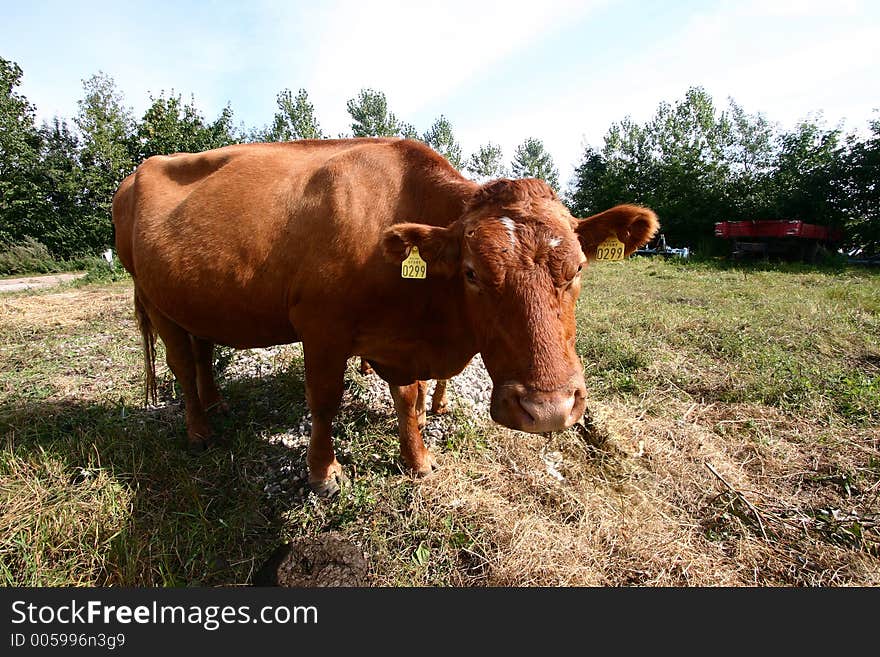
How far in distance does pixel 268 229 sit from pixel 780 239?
73.2 feet

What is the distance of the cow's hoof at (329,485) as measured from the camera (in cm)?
300

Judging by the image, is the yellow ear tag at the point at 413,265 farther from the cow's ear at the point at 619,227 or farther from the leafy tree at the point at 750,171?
the leafy tree at the point at 750,171

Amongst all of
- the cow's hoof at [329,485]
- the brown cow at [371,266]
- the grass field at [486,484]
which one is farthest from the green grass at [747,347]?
the cow's hoof at [329,485]

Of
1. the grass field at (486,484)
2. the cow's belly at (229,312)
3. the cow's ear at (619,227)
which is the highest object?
the cow's ear at (619,227)

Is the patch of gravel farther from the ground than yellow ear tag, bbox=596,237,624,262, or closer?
closer

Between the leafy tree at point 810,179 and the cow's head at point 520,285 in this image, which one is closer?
the cow's head at point 520,285

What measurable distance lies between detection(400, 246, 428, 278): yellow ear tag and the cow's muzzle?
858 mm

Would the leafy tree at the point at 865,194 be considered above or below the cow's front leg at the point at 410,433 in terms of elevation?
above

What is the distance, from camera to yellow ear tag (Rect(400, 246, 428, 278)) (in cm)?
238

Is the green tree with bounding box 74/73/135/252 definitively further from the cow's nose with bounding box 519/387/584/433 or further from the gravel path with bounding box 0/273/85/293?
the cow's nose with bounding box 519/387/584/433

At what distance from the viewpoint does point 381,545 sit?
2533 millimetres

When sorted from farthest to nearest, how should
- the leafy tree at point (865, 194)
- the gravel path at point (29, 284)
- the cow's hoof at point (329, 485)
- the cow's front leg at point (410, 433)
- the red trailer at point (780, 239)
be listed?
the leafy tree at point (865, 194) < the red trailer at point (780, 239) < the gravel path at point (29, 284) < the cow's front leg at point (410, 433) < the cow's hoof at point (329, 485)

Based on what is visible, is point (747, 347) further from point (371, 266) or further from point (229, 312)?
point (229, 312)

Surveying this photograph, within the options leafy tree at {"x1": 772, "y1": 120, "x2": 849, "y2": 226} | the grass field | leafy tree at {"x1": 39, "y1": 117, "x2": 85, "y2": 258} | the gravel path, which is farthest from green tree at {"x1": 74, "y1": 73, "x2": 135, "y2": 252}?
leafy tree at {"x1": 772, "y1": 120, "x2": 849, "y2": 226}
